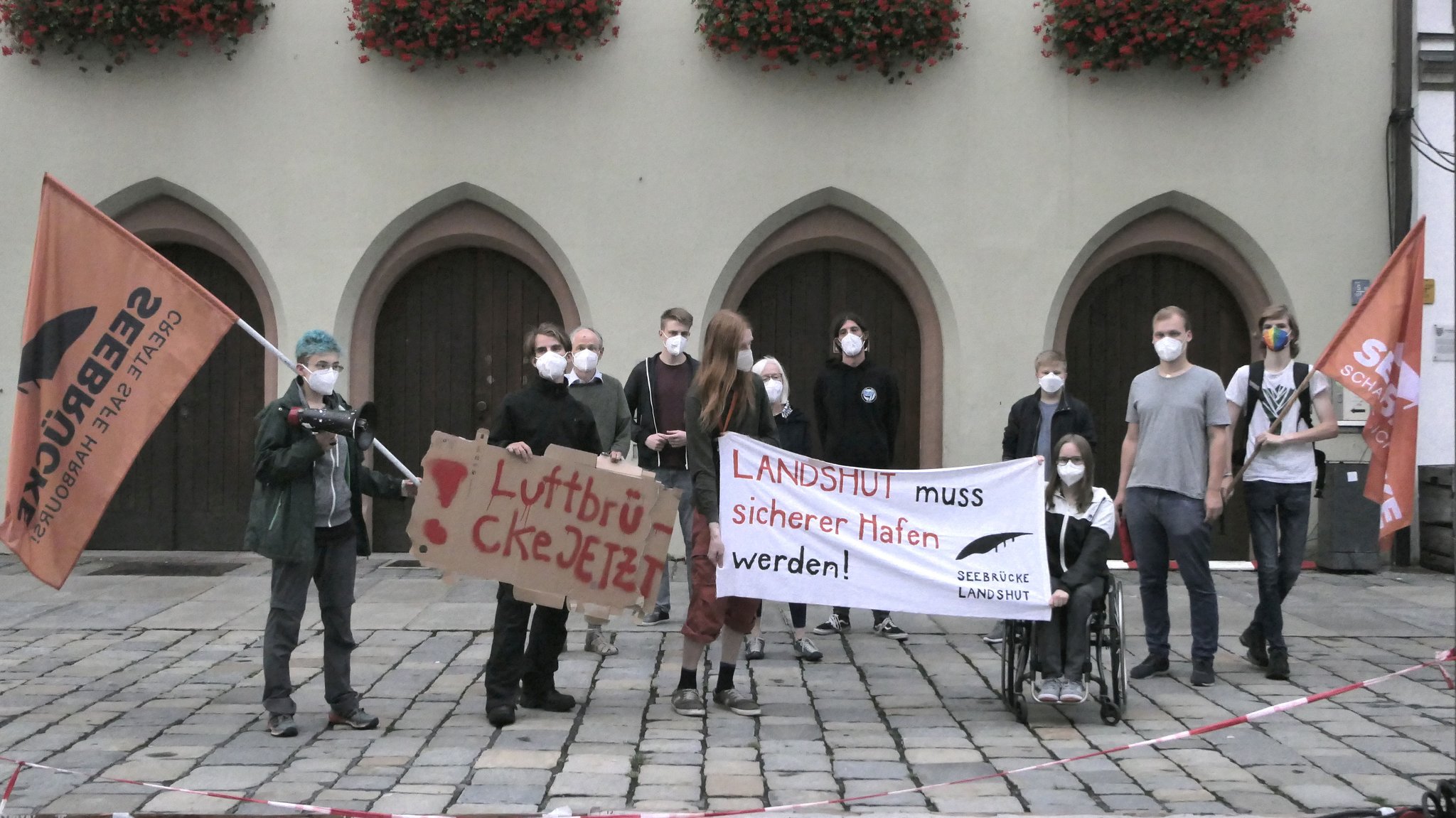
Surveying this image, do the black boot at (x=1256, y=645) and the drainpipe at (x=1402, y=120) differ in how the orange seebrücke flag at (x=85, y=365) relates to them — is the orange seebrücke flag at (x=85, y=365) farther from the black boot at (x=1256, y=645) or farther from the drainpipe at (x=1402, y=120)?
the drainpipe at (x=1402, y=120)

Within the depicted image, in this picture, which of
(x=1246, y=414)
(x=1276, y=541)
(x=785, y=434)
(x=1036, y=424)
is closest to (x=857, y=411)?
(x=785, y=434)

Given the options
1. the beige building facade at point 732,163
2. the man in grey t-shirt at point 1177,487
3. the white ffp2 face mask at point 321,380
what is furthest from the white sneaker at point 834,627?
the white ffp2 face mask at point 321,380

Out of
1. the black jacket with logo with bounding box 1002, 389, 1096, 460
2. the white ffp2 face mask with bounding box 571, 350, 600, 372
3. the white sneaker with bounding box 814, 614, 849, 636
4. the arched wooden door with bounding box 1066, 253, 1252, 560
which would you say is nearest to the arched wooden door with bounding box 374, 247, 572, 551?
the arched wooden door with bounding box 1066, 253, 1252, 560

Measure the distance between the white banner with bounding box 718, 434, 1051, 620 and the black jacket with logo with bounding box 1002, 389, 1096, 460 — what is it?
1.58 metres

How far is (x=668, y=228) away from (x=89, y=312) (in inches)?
252

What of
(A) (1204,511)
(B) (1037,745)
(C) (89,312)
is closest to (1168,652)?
(A) (1204,511)

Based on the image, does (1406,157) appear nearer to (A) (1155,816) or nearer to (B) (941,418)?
(B) (941,418)

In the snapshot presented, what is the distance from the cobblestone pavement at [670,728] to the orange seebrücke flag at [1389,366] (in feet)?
3.39

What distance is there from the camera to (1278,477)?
765 centimetres

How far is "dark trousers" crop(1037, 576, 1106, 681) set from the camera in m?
6.52

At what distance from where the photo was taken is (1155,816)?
196 inches

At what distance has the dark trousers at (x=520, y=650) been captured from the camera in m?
6.43

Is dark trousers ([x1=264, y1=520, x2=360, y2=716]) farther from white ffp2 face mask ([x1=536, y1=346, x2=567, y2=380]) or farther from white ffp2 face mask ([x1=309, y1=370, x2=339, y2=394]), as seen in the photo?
white ffp2 face mask ([x1=536, y1=346, x2=567, y2=380])

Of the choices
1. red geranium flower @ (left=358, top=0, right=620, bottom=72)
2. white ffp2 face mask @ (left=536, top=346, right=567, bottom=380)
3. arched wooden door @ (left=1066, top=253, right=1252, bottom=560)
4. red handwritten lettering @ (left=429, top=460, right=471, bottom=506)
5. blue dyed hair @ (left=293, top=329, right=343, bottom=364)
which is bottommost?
red handwritten lettering @ (left=429, top=460, right=471, bottom=506)
